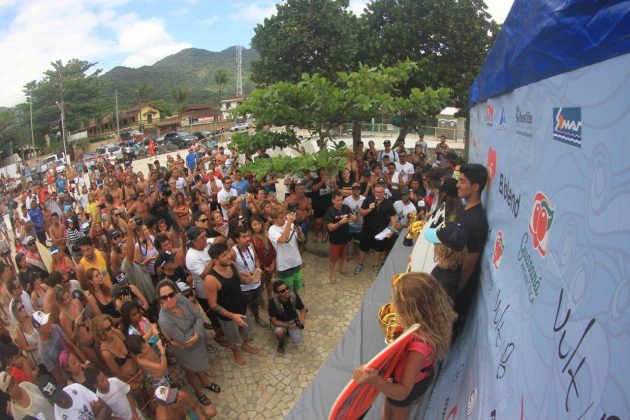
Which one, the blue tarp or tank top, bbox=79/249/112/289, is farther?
tank top, bbox=79/249/112/289

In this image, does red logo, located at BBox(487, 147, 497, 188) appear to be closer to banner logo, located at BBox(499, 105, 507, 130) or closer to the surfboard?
banner logo, located at BBox(499, 105, 507, 130)

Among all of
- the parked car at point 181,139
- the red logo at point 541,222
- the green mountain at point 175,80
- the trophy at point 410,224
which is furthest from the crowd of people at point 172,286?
the green mountain at point 175,80

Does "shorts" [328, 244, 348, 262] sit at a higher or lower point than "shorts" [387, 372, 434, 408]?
lower

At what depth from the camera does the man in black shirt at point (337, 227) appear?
6.94 metres

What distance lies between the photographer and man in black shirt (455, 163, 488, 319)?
3.13m

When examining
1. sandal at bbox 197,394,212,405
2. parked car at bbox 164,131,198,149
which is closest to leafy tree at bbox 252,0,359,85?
sandal at bbox 197,394,212,405

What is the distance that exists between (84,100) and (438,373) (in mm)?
58827

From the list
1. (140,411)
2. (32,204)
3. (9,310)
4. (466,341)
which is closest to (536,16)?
(466,341)

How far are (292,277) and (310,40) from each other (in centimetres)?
1268

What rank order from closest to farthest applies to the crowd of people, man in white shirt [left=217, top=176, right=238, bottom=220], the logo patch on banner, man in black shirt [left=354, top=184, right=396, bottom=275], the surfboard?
the logo patch on banner, the surfboard, the crowd of people, man in black shirt [left=354, top=184, right=396, bottom=275], man in white shirt [left=217, top=176, right=238, bottom=220]

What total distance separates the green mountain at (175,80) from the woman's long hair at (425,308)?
5545 cm

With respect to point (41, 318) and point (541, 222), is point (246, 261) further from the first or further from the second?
point (541, 222)

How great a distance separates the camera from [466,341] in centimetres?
312

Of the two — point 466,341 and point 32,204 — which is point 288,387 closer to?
point 466,341
